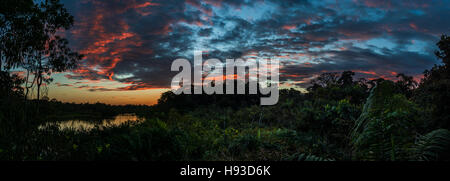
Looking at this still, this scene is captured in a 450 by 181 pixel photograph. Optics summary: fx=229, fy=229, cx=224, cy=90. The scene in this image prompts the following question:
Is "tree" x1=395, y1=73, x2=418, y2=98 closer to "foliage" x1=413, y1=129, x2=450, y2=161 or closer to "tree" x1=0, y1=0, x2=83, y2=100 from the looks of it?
"foliage" x1=413, y1=129, x2=450, y2=161

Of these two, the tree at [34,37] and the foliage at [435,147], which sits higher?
the tree at [34,37]

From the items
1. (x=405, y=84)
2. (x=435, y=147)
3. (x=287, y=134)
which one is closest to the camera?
(x=435, y=147)

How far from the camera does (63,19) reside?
537 inches

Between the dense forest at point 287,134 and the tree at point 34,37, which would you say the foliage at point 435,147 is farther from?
the tree at point 34,37

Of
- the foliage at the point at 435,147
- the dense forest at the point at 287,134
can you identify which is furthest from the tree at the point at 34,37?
the foliage at the point at 435,147

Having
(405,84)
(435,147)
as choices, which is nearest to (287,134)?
(435,147)

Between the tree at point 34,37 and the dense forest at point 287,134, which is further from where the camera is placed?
the tree at point 34,37

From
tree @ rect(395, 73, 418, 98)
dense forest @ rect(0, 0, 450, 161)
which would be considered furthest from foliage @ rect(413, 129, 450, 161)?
tree @ rect(395, 73, 418, 98)

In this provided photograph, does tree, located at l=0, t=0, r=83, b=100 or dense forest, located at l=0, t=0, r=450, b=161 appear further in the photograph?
tree, located at l=0, t=0, r=83, b=100

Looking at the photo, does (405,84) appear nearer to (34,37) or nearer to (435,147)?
(435,147)

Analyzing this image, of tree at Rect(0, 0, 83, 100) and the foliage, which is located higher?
tree at Rect(0, 0, 83, 100)
